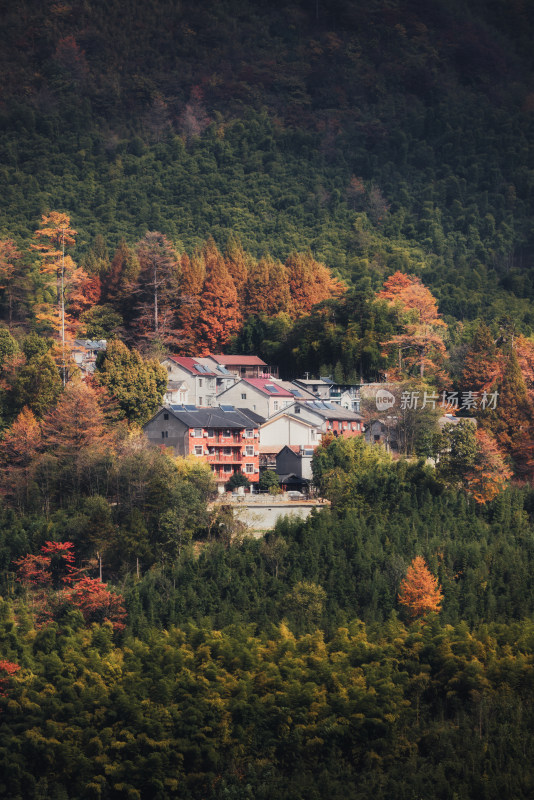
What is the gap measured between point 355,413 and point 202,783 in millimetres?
32135

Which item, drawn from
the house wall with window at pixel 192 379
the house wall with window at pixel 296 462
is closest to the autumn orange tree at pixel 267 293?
the house wall with window at pixel 192 379

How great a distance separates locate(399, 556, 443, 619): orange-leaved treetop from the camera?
58.4m

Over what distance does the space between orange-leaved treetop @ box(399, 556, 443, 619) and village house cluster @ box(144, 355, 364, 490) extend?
10347 mm

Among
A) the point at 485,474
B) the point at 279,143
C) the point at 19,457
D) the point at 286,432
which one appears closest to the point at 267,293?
the point at 286,432

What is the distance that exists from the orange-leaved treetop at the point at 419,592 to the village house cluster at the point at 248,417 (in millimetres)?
10347

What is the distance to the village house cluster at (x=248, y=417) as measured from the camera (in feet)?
219

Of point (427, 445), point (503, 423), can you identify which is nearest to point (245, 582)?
point (427, 445)

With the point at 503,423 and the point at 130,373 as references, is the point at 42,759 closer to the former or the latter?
the point at 130,373

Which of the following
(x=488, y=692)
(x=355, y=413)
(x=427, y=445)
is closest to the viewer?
(x=488, y=692)

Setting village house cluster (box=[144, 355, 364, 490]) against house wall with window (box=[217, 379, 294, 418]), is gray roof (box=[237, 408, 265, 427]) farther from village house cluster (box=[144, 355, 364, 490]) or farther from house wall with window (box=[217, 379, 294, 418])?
house wall with window (box=[217, 379, 294, 418])

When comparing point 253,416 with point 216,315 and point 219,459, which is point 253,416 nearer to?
point 219,459

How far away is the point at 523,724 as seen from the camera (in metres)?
49.9

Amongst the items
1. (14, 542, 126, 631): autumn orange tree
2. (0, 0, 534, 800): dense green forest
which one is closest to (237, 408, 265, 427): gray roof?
(0, 0, 534, 800): dense green forest

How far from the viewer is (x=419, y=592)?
58.7 metres
